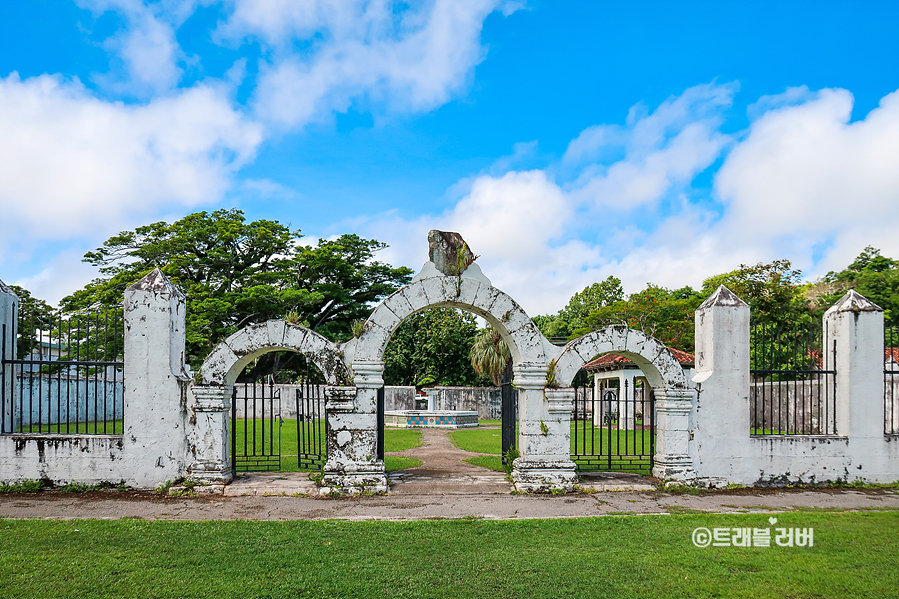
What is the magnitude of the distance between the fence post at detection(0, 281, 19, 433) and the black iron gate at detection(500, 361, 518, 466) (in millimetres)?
7949

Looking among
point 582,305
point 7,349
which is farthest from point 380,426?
point 582,305

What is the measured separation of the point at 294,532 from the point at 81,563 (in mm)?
2041

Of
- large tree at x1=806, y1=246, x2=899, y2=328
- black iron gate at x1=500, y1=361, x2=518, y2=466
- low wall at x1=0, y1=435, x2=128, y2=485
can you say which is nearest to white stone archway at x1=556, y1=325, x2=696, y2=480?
black iron gate at x1=500, y1=361, x2=518, y2=466

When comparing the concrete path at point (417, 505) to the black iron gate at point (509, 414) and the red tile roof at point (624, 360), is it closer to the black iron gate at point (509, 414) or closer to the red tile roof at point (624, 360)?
the black iron gate at point (509, 414)

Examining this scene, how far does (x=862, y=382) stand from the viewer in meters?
9.92

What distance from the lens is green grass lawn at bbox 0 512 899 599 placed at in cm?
502

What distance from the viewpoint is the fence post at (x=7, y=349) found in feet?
30.9

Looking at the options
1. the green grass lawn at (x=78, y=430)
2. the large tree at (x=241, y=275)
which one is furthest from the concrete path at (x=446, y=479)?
the large tree at (x=241, y=275)

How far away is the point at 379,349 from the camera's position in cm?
907

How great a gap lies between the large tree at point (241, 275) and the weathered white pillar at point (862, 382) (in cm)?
2001

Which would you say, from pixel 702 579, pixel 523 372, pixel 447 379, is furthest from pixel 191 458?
pixel 447 379

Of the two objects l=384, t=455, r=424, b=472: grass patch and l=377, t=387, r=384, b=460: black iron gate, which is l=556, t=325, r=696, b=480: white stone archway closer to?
l=377, t=387, r=384, b=460: black iron gate

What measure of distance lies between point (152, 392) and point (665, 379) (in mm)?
7789

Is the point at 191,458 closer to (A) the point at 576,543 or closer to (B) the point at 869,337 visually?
(A) the point at 576,543
